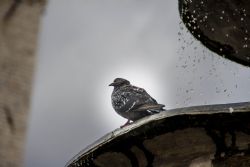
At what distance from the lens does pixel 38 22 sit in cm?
641

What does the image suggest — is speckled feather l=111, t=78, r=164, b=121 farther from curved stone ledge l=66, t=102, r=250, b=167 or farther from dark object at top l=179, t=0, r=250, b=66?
curved stone ledge l=66, t=102, r=250, b=167

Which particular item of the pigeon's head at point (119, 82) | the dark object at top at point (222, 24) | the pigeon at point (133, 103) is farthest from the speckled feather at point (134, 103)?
the dark object at top at point (222, 24)

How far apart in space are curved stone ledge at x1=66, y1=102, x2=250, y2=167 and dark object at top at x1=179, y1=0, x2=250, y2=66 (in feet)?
6.32

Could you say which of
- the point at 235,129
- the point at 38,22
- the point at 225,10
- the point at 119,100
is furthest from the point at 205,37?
the point at 38,22

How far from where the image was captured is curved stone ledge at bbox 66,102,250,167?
8.05 metres

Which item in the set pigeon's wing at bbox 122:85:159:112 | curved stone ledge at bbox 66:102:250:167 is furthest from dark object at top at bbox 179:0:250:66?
curved stone ledge at bbox 66:102:250:167

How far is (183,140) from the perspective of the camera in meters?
8.38

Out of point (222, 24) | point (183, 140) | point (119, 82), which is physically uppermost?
point (119, 82)

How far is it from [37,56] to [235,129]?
2857 mm

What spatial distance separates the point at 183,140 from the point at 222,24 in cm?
225

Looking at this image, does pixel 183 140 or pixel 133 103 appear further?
pixel 133 103

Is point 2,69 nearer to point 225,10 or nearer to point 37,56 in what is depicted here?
point 37,56

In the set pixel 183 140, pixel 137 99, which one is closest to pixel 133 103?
pixel 137 99

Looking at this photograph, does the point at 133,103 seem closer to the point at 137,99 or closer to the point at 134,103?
the point at 134,103
